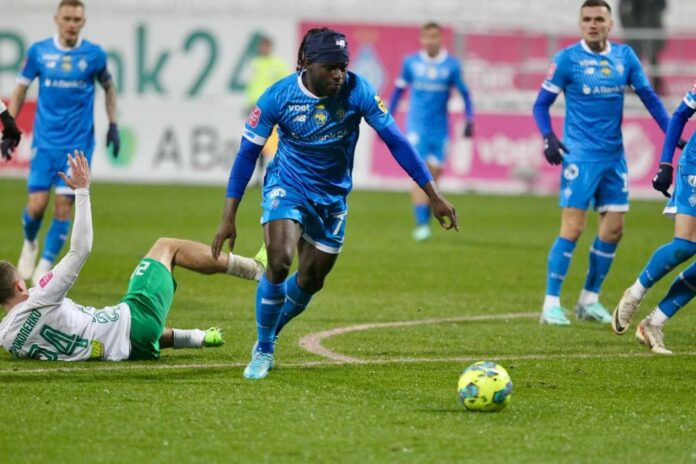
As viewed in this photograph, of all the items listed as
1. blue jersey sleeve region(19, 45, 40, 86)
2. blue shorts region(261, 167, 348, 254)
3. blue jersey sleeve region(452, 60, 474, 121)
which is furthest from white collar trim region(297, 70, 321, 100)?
blue jersey sleeve region(452, 60, 474, 121)

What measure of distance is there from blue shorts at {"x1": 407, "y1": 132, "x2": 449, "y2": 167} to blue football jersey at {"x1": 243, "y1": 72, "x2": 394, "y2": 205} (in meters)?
10.1

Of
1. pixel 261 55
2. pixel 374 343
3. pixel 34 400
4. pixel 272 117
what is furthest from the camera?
pixel 261 55

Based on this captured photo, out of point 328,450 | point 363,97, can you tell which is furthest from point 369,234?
point 328,450

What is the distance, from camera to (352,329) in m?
10.1

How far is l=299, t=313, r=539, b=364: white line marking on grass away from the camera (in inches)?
345

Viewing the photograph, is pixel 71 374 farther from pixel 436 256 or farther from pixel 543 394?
pixel 436 256

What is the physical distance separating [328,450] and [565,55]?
5.65m

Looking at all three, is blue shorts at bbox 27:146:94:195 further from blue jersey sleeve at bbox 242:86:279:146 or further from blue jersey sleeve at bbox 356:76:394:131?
blue jersey sleeve at bbox 356:76:394:131

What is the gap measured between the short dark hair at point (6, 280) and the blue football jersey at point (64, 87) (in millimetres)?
4949

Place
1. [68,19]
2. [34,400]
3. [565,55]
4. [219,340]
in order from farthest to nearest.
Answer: [68,19] < [565,55] < [219,340] < [34,400]

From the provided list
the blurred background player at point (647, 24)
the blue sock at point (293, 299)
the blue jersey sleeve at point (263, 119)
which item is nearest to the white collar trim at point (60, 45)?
the blue sock at point (293, 299)

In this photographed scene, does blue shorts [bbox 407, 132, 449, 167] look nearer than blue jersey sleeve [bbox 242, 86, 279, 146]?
No

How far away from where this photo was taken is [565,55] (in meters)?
10.8

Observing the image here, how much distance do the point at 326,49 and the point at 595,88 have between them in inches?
154
